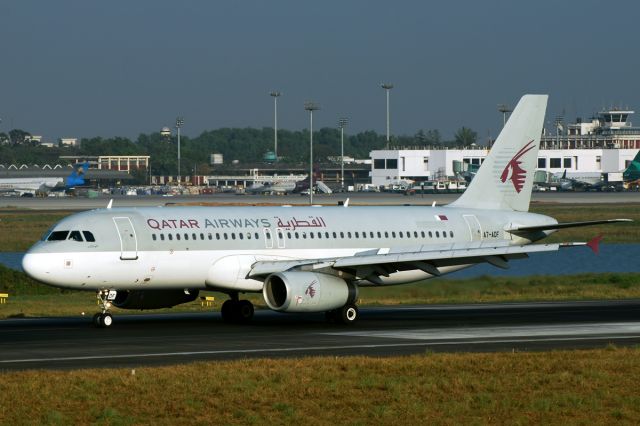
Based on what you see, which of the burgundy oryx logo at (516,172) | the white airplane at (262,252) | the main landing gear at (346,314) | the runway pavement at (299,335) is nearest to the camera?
the runway pavement at (299,335)

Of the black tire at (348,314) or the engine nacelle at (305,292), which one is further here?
the black tire at (348,314)

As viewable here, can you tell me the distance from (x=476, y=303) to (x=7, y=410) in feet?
107

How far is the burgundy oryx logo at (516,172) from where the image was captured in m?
49.8

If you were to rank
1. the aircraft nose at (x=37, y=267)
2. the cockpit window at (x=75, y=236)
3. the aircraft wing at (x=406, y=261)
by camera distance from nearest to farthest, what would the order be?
the aircraft nose at (x=37, y=267), the cockpit window at (x=75, y=236), the aircraft wing at (x=406, y=261)

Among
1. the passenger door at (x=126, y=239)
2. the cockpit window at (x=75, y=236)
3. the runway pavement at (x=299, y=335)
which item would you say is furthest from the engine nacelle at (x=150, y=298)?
the cockpit window at (x=75, y=236)

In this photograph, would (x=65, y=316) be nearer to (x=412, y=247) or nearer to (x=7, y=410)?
(x=412, y=247)

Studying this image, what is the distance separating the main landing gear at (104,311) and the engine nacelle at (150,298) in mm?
984

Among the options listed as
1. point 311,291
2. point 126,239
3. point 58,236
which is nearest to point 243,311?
point 311,291

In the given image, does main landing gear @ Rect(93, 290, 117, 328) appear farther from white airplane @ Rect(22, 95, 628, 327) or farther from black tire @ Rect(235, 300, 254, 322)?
black tire @ Rect(235, 300, 254, 322)

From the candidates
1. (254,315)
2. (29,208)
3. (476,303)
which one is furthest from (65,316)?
(29,208)

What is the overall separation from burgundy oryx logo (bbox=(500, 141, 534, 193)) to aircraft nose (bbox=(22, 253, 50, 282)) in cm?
1938

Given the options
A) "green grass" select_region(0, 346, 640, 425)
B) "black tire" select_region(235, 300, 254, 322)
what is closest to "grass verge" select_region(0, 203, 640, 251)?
"black tire" select_region(235, 300, 254, 322)

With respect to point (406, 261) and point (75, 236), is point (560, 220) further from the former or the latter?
point (75, 236)

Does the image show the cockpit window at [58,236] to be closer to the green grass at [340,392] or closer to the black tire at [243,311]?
the black tire at [243,311]
